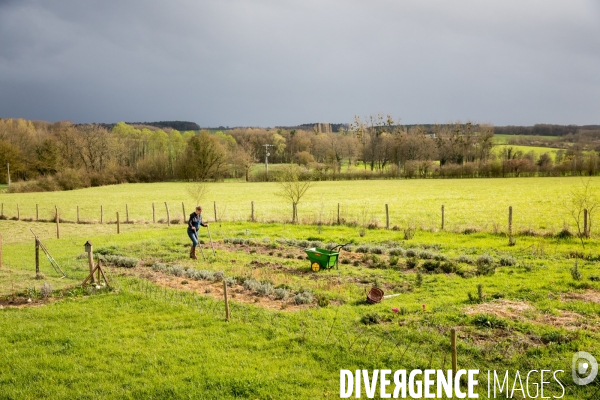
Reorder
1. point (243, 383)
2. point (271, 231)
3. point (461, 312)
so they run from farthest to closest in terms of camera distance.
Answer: point (271, 231) → point (461, 312) → point (243, 383)

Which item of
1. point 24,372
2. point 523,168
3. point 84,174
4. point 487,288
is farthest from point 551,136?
point 24,372

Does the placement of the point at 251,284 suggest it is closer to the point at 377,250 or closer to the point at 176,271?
the point at 176,271

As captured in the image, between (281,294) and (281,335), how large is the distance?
3179mm

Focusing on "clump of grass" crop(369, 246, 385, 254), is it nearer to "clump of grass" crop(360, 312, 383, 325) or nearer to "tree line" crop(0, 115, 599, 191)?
"clump of grass" crop(360, 312, 383, 325)

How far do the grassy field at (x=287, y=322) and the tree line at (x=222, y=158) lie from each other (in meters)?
63.0

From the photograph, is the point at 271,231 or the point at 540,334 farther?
A: the point at 271,231

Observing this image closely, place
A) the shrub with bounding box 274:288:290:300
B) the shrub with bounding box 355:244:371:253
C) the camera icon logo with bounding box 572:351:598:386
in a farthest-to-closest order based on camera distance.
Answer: the shrub with bounding box 355:244:371:253 → the shrub with bounding box 274:288:290:300 → the camera icon logo with bounding box 572:351:598:386

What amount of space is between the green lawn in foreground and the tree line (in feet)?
216

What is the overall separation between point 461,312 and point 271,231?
18107mm

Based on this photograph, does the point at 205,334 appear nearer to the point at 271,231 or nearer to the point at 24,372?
the point at 24,372

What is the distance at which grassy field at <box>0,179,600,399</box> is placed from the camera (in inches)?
324

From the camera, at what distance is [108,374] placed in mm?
8453

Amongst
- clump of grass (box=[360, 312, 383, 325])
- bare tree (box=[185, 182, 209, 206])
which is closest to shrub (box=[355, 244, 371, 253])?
clump of grass (box=[360, 312, 383, 325])

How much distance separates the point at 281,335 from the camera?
33.1 ft
